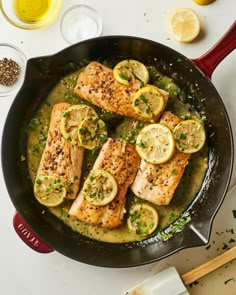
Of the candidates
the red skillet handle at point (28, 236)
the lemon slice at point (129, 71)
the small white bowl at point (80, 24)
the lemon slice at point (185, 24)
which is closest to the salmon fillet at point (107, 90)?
the lemon slice at point (129, 71)

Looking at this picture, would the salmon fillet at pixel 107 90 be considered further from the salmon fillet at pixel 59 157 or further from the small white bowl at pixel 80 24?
the small white bowl at pixel 80 24

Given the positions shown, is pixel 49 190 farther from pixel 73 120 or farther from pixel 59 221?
pixel 73 120

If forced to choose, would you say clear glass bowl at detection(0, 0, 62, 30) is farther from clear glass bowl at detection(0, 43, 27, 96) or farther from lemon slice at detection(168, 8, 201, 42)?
lemon slice at detection(168, 8, 201, 42)

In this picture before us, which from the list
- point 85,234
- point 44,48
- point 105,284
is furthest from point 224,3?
point 105,284

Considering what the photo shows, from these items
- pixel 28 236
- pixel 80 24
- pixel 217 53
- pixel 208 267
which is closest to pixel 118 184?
pixel 28 236

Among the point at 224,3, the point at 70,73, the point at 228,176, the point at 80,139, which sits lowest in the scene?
the point at 228,176

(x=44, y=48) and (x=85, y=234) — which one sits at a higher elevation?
(x=44, y=48)

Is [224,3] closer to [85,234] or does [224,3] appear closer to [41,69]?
[41,69]
